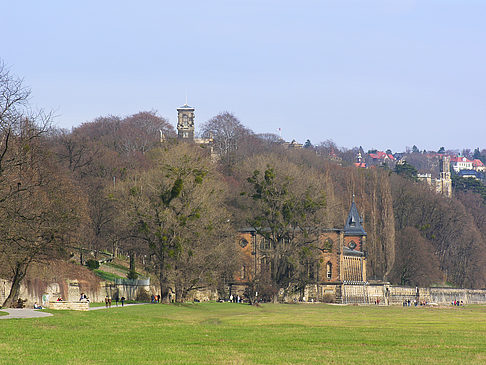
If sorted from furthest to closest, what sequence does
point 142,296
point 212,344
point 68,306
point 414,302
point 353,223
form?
point 353,223 → point 414,302 → point 142,296 → point 68,306 → point 212,344

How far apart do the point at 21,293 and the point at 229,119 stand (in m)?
99.2

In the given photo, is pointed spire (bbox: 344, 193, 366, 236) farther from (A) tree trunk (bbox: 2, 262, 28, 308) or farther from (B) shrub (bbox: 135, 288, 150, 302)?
(A) tree trunk (bbox: 2, 262, 28, 308)

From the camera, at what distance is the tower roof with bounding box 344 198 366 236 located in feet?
357

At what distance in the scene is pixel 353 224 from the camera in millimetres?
110375

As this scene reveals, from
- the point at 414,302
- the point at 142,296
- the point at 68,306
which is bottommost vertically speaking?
the point at 68,306

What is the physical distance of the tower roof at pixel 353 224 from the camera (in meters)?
109

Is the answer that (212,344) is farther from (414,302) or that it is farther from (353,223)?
(353,223)

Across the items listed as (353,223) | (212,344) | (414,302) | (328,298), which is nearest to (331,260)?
(328,298)

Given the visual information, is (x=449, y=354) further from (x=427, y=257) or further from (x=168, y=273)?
(x=427, y=257)

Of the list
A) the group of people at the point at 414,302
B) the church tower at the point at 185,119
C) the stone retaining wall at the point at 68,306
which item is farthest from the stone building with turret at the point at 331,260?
the church tower at the point at 185,119

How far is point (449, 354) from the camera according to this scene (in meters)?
28.8

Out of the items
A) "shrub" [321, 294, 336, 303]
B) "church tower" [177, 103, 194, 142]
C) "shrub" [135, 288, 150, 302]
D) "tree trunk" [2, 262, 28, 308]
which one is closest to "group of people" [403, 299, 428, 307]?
"shrub" [321, 294, 336, 303]

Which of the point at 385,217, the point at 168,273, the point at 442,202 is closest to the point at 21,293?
the point at 168,273

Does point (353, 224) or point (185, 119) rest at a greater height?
point (185, 119)
